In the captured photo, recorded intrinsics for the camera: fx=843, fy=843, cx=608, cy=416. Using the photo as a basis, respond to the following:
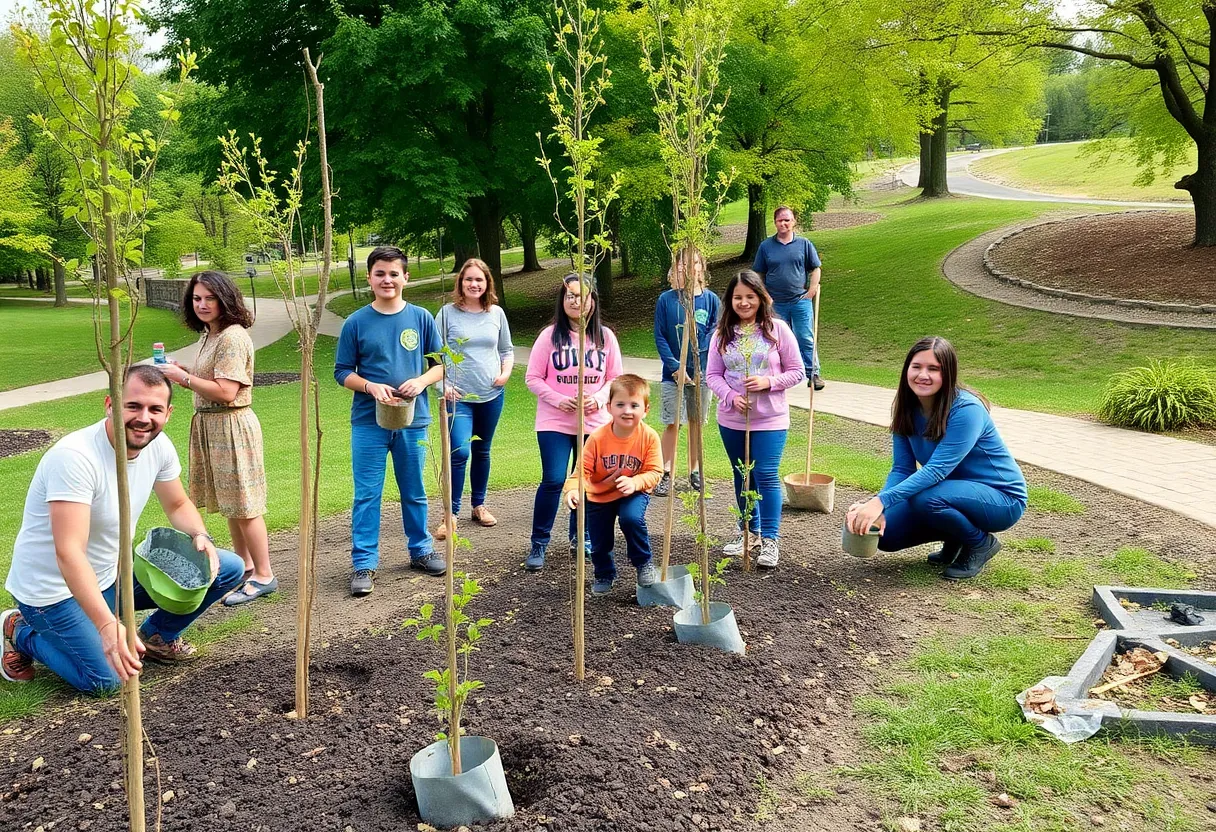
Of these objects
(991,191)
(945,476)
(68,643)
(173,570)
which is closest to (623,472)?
(945,476)

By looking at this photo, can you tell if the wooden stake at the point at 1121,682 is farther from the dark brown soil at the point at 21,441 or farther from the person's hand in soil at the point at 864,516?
the dark brown soil at the point at 21,441

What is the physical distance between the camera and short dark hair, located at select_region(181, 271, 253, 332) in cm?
436

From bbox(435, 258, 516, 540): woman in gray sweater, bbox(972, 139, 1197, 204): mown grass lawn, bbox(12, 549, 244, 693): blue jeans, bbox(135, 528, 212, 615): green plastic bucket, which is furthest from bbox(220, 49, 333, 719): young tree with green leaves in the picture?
bbox(972, 139, 1197, 204): mown grass lawn

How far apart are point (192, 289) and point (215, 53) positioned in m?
14.5

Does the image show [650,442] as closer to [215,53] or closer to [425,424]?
[425,424]

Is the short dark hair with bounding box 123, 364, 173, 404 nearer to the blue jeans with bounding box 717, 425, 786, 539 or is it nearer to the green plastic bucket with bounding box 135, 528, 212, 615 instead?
the green plastic bucket with bounding box 135, 528, 212, 615

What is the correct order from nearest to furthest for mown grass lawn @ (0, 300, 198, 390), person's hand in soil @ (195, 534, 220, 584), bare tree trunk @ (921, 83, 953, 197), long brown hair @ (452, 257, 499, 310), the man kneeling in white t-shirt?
the man kneeling in white t-shirt → person's hand in soil @ (195, 534, 220, 584) → long brown hair @ (452, 257, 499, 310) → mown grass lawn @ (0, 300, 198, 390) → bare tree trunk @ (921, 83, 953, 197)

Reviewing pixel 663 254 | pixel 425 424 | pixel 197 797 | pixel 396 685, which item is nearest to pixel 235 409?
pixel 425 424

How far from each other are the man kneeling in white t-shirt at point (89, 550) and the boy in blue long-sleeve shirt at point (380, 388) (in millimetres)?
844

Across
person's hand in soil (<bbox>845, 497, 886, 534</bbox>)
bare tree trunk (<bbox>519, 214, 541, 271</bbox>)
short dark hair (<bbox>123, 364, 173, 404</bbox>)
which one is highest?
bare tree trunk (<bbox>519, 214, 541, 271</bbox>)

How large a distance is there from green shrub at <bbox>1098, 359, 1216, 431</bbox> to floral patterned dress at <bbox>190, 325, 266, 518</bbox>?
8.05 meters

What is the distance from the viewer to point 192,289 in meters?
4.40

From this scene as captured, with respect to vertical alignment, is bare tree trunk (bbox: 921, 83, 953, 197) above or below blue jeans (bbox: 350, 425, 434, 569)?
above

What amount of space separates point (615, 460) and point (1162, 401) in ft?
22.0
